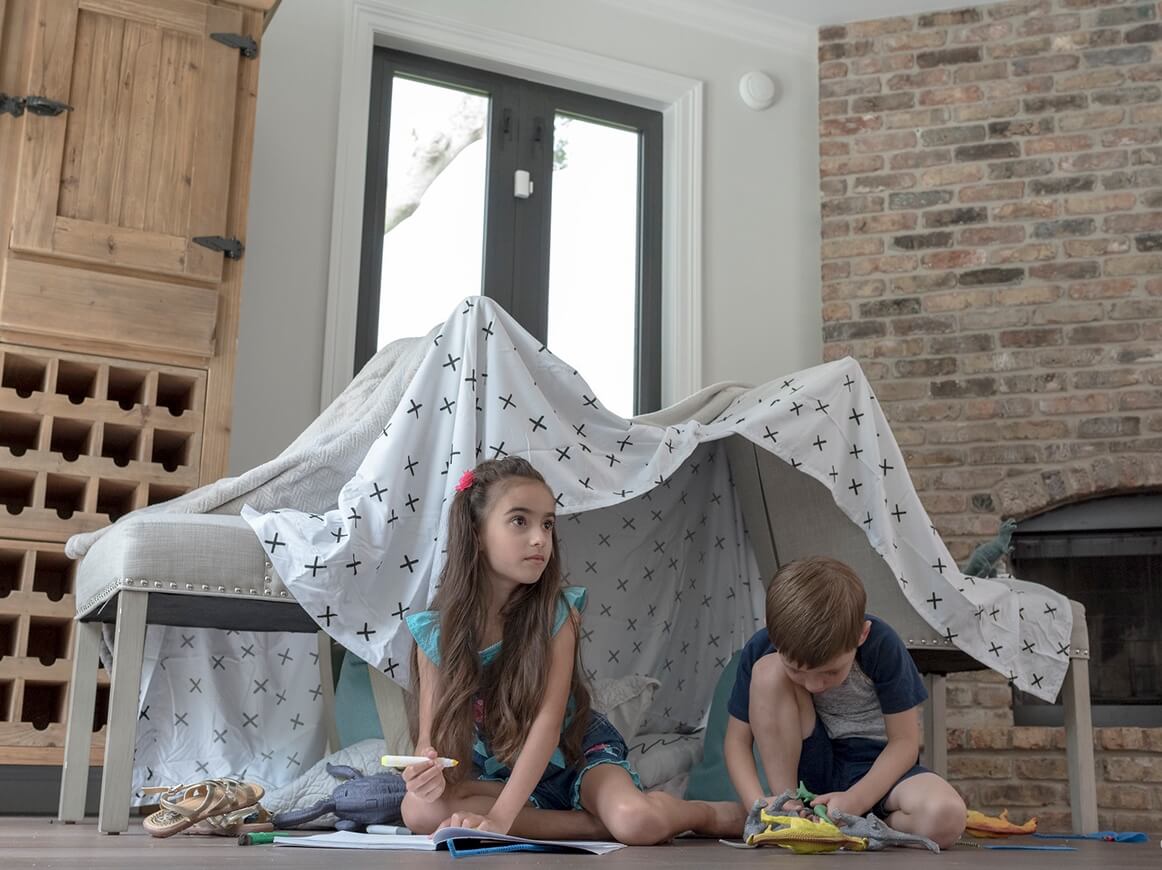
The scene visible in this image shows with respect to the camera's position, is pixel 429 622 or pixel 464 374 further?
pixel 464 374

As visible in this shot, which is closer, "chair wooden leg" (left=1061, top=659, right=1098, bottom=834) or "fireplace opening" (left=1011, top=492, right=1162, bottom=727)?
"chair wooden leg" (left=1061, top=659, right=1098, bottom=834)

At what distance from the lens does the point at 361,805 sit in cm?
210

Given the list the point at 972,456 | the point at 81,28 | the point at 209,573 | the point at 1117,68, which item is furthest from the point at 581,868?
the point at 1117,68

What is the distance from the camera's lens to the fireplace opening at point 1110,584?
3.96 m

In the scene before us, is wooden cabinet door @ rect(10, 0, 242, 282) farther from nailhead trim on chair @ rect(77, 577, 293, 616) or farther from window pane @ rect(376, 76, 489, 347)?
nailhead trim on chair @ rect(77, 577, 293, 616)

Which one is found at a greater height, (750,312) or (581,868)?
(750,312)

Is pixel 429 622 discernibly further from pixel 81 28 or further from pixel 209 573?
pixel 81 28

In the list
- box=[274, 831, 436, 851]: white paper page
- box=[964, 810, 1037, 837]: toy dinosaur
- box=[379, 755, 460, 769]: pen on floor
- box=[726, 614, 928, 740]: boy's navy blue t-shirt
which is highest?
box=[726, 614, 928, 740]: boy's navy blue t-shirt

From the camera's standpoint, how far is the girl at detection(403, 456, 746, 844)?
1988 millimetres

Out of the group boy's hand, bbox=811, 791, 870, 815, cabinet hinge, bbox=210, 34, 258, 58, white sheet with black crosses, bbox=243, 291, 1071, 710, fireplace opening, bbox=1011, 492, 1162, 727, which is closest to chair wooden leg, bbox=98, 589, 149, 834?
white sheet with black crosses, bbox=243, 291, 1071, 710

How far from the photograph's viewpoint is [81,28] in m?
3.09

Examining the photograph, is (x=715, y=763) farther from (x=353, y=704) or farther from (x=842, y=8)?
(x=842, y=8)

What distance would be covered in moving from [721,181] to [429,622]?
284 cm

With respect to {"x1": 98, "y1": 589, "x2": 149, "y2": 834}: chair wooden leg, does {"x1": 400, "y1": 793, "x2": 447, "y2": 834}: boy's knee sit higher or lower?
lower
